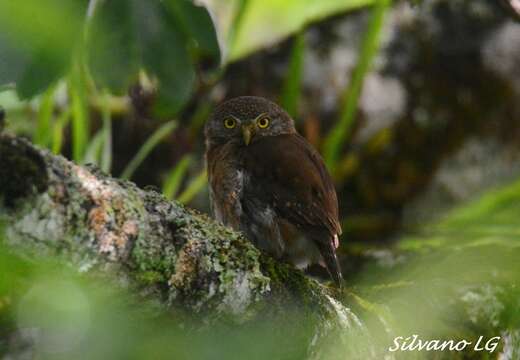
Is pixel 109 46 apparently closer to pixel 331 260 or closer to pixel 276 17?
pixel 331 260

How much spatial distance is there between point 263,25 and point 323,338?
3238 millimetres

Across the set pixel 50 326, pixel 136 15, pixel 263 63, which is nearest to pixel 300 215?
pixel 136 15

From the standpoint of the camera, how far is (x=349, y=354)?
204 centimetres

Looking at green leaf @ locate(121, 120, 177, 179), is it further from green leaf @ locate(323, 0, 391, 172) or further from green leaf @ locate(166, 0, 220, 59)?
green leaf @ locate(166, 0, 220, 59)

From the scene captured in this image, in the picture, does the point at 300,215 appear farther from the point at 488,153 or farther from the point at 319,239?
the point at 488,153

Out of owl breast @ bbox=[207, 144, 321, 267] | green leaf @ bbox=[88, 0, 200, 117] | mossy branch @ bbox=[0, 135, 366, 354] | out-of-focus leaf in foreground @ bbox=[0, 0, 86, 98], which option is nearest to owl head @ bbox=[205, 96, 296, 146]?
owl breast @ bbox=[207, 144, 321, 267]

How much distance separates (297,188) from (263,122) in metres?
0.78

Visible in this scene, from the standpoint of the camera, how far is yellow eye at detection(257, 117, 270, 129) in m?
3.26

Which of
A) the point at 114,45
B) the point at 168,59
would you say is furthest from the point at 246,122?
the point at 114,45

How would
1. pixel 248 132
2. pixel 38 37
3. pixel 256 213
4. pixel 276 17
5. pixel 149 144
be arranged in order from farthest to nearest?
1. pixel 276 17
2. pixel 149 144
3. pixel 248 132
4. pixel 256 213
5. pixel 38 37

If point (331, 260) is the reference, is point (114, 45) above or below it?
above

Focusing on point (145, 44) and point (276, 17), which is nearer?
point (145, 44)

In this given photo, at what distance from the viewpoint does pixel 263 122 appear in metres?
3.29

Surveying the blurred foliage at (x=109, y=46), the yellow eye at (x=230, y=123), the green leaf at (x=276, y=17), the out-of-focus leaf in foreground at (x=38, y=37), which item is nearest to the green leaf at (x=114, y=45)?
the blurred foliage at (x=109, y=46)
